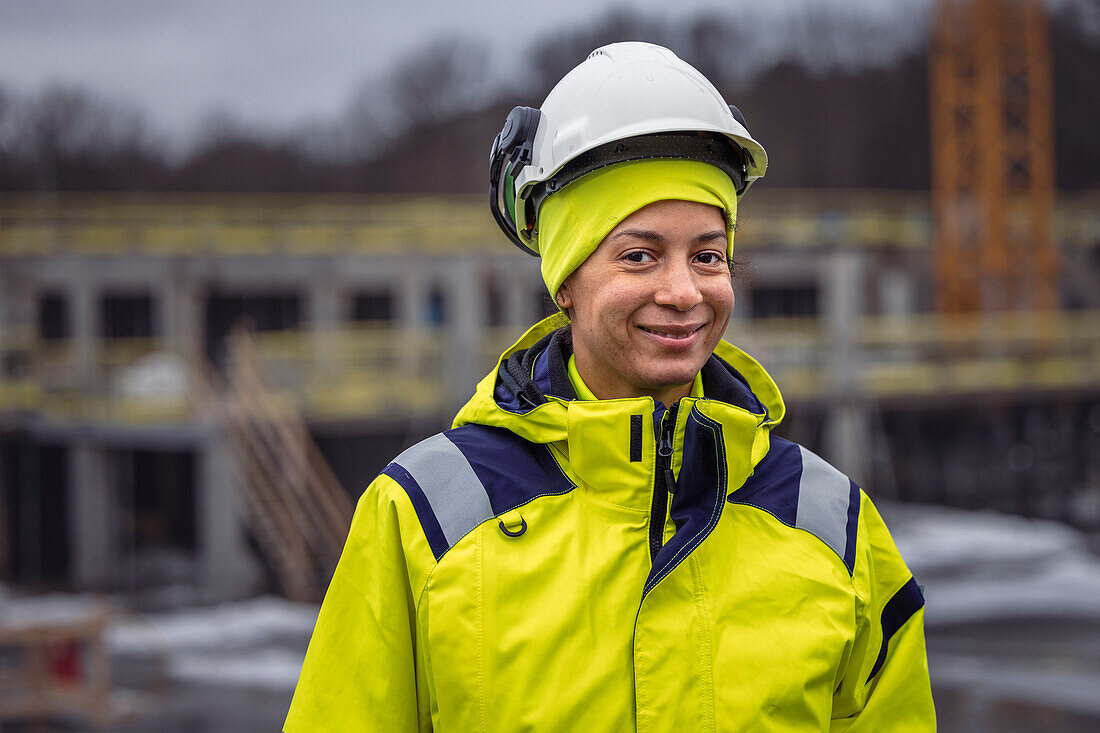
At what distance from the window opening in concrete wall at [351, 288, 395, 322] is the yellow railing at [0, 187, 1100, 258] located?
5.88ft

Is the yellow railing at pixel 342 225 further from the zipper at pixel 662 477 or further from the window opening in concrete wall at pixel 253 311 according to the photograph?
the zipper at pixel 662 477

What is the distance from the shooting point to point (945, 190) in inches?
1293

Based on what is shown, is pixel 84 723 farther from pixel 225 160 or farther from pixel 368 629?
pixel 225 160

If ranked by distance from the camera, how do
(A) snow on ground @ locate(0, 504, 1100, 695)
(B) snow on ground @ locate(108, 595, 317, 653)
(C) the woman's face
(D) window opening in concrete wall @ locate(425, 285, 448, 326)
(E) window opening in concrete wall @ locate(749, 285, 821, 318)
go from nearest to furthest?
(C) the woman's face < (A) snow on ground @ locate(0, 504, 1100, 695) < (B) snow on ground @ locate(108, 595, 317, 653) < (D) window opening in concrete wall @ locate(425, 285, 448, 326) < (E) window opening in concrete wall @ locate(749, 285, 821, 318)

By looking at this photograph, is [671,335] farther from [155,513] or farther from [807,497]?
[155,513]

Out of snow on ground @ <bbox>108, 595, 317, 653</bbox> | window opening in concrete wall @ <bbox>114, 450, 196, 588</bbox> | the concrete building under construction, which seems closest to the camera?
snow on ground @ <bbox>108, 595, 317, 653</bbox>

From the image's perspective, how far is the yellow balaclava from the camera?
1696 mm

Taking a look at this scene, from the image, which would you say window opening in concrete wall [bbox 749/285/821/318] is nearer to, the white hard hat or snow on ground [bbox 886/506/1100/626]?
snow on ground [bbox 886/506/1100/626]

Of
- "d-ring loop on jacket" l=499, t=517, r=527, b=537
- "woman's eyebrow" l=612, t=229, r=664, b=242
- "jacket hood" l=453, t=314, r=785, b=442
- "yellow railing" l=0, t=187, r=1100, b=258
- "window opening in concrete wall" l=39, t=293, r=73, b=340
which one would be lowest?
"d-ring loop on jacket" l=499, t=517, r=527, b=537

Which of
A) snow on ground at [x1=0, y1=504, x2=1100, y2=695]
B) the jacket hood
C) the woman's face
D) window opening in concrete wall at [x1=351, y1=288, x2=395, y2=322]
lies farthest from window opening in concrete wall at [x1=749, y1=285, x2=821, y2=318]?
the woman's face

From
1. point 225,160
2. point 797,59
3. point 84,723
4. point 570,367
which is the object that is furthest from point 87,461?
point 797,59

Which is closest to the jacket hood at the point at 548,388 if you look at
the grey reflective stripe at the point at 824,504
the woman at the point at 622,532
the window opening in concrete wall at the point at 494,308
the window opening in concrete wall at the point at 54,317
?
the woman at the point at 622,532

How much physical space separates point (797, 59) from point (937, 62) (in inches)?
462

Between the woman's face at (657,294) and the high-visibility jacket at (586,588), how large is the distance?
0.09 m
